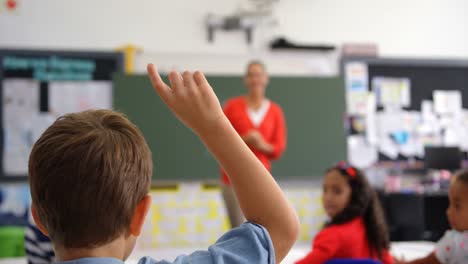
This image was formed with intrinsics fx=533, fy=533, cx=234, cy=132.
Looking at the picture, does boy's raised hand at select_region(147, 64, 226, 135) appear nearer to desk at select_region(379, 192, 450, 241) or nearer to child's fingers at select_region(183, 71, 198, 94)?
child's fingers at select_region(183, 71, 198, 94)

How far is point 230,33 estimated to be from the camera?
17.5 feet

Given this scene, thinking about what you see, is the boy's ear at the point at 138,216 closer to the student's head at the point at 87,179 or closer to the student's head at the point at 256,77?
the student's head at the point at 87,179

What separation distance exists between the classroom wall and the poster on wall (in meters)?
0.15

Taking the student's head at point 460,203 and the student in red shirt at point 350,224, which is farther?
the student in red shirt at point 350,224

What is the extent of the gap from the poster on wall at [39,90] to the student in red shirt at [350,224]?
315 centimetres

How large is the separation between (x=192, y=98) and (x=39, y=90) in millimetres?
4565

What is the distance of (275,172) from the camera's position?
17.1 feet

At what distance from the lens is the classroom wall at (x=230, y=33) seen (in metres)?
4.98

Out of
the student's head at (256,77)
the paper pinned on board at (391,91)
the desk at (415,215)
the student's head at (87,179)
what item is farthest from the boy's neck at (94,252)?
the paper pinned on board at (391,91)

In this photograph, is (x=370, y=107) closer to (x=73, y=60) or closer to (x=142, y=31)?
(x=142, y=31)

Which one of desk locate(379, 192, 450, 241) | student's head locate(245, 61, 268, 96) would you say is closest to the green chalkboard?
desk locate(379, 192, 450, 241)

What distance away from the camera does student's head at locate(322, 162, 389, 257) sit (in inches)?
83.8

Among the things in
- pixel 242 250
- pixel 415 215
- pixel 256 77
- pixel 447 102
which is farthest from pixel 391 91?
pixel 242 250

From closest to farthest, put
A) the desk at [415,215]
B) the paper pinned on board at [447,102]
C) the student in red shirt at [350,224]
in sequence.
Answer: the student in red shirt at [350,224], the desk at [415,215], the paper pinned on board at [447,102]
